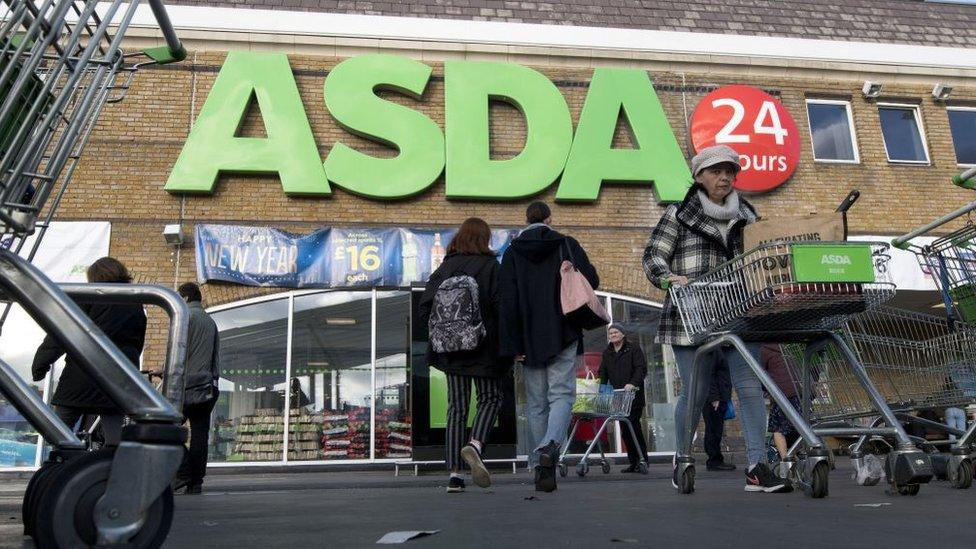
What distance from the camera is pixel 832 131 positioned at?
535 inches

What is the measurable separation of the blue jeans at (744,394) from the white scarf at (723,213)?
0.73 metres

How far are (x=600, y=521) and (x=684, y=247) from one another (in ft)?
7.56

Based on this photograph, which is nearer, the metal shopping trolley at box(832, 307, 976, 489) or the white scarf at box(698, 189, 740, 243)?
the white scarf at box(698, 189, 740, 243)

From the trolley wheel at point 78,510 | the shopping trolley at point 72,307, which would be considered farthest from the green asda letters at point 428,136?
the trolley wheel at point 78,510

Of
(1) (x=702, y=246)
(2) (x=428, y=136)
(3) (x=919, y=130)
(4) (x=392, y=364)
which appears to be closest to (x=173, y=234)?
(4) (x=392, y=364)

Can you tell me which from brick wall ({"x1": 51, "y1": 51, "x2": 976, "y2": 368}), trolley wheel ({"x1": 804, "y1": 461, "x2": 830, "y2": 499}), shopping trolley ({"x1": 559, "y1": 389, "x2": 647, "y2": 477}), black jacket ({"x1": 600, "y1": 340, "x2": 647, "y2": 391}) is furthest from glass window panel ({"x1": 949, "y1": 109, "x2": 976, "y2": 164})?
trolley wheel ({"x1": 804, "y1": 461, "x2": 830, "y2": 499})

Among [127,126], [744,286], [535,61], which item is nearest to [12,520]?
[744,286]

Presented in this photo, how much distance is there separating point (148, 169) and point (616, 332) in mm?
7133

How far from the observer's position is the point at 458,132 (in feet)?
39.8

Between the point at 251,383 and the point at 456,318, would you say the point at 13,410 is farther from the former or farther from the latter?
the point at 456,318

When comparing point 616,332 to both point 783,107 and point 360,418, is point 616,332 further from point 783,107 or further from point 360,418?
point 783,107

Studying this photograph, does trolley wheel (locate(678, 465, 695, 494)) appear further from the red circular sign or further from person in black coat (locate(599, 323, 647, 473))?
the red circular sign

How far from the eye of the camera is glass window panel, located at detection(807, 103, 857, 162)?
44.0 feet

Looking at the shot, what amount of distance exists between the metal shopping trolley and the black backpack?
2449mm
